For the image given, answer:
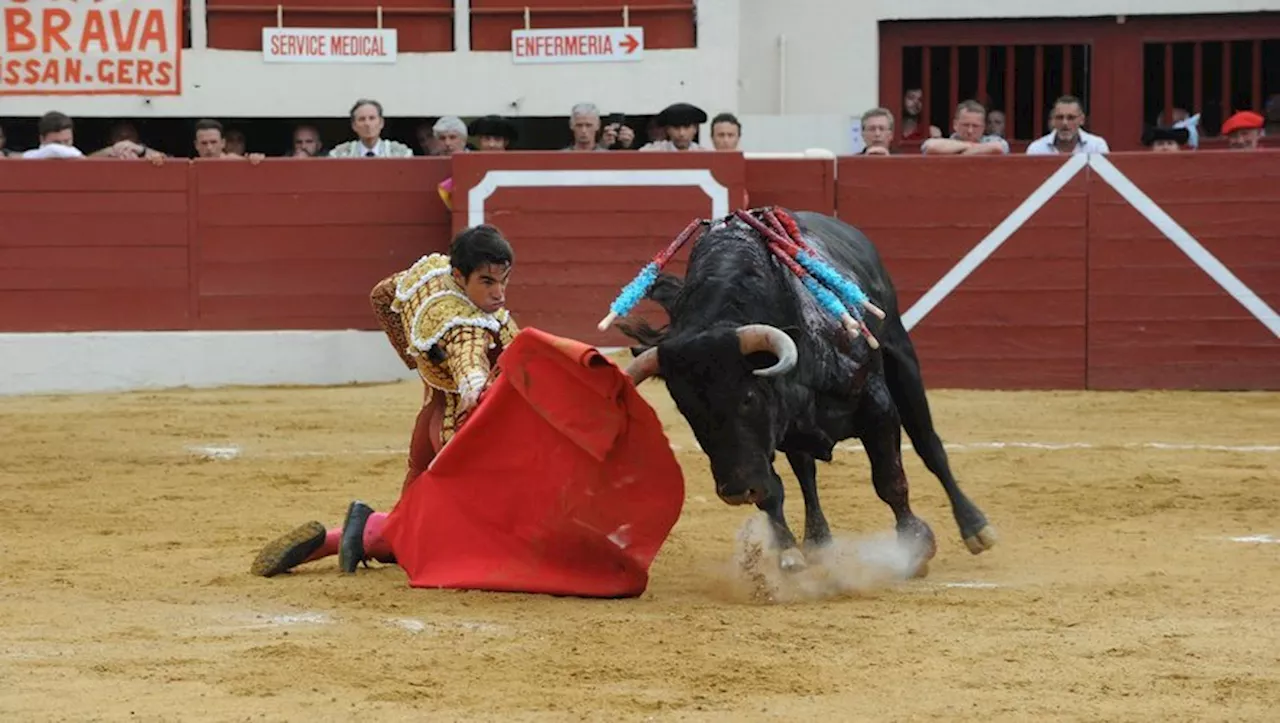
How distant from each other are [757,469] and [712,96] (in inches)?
312

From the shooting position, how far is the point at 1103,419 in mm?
8812

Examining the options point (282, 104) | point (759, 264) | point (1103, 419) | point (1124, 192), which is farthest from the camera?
point (282, 104)

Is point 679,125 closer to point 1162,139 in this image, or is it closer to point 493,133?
point 493,133

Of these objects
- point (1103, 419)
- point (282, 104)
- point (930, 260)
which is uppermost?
point (282, 104)

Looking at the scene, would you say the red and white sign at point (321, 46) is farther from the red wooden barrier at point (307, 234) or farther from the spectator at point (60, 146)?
the red wooden barrier at point (307, 234)

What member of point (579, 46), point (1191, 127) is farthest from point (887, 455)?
point (579, 46)

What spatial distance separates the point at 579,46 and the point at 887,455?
24.2 ft

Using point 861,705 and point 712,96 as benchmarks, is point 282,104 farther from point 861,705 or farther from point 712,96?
point 861,705

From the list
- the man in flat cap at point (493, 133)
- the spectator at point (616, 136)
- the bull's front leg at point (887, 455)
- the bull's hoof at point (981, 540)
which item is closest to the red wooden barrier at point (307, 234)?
the man in flat cap at point (493, 133)

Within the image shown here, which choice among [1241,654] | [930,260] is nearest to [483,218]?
[930,260]

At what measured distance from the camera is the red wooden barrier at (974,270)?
32.7 ft

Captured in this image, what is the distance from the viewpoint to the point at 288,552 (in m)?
4.98

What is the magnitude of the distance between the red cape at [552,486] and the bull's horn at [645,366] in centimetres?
2

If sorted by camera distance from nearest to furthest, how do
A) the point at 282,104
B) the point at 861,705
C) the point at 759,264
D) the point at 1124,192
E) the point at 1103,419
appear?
the point at 861,705, the point at 759,264, the point at 1103,419, the point at 1124,192, the point at 282,104
